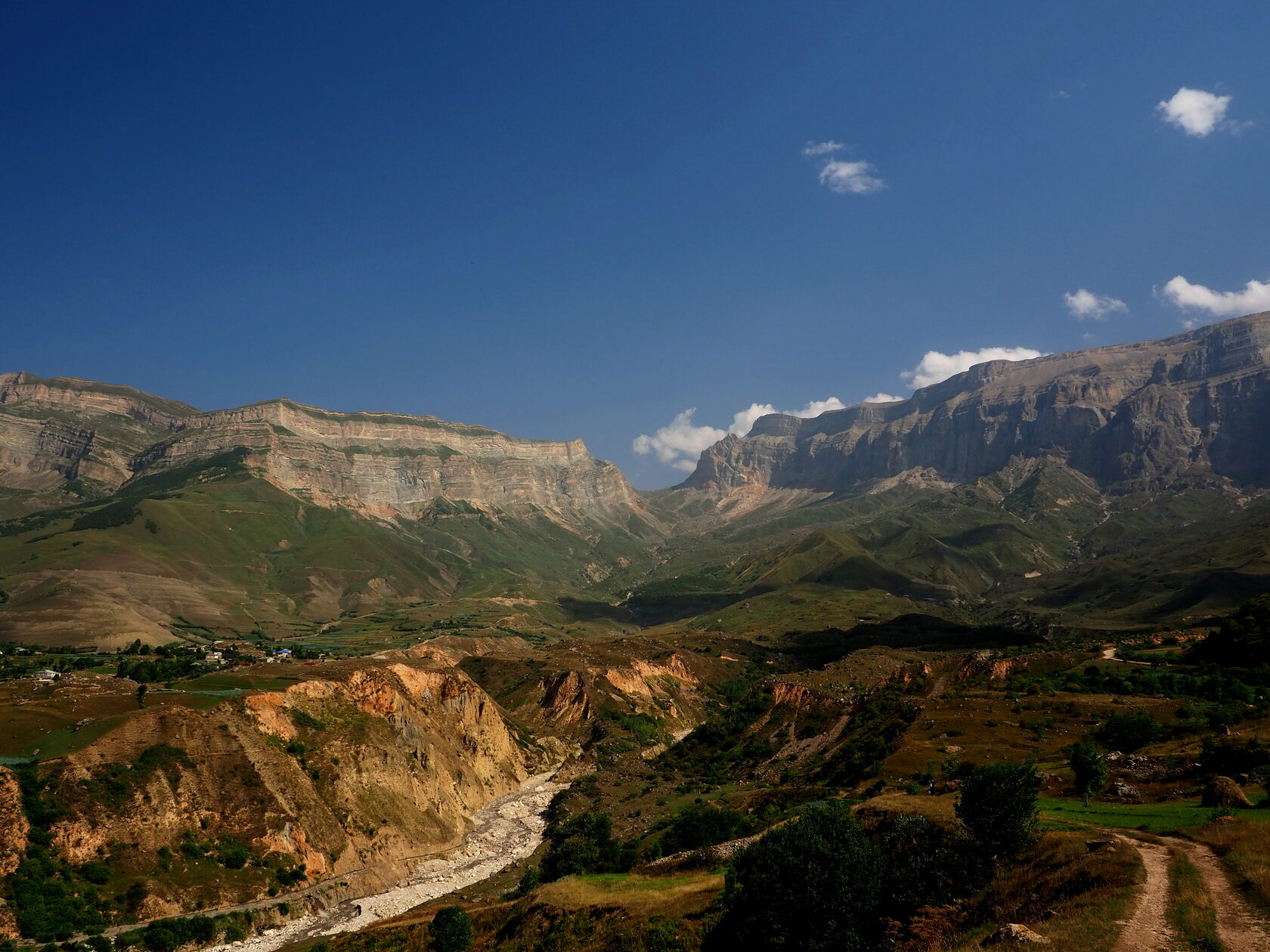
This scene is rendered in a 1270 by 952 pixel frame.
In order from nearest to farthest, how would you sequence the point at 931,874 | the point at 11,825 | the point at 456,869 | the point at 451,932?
the point at 931,874 → the point at 451,932 → the point at 11,825 → the point at 456,869

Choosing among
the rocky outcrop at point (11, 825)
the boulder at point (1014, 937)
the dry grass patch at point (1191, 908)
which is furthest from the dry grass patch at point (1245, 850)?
the rocky outcrop at point (11, 825)

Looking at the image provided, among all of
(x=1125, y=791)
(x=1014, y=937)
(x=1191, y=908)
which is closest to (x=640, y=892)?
(x=1014, y=937)

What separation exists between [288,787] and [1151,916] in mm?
72319

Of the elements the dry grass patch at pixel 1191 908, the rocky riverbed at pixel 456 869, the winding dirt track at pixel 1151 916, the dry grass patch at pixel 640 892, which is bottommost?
the rocky riverbed at pixel 456 869

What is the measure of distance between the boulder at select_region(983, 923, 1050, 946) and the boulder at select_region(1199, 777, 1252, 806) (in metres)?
17.1

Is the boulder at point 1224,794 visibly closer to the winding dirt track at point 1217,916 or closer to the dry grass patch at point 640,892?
the winding dirt track at point 1217,916

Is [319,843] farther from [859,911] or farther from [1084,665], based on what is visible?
[1084,665]

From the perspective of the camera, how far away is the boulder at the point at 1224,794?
32.0 meters

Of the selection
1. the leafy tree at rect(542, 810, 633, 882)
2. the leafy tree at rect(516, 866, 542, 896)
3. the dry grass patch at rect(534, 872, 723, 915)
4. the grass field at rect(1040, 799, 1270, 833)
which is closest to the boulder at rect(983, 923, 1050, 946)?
the grass field at rect(1040, 799, 1270, 833)

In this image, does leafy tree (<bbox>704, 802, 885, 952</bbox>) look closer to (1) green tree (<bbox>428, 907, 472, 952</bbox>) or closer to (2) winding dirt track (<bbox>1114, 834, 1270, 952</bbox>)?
(2) winding dirt track (<bbox>1114, 834, 1270, 952</bbox>)

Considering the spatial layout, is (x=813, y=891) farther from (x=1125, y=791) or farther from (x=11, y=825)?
(x=11, y=825)

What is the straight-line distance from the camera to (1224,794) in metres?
32.5

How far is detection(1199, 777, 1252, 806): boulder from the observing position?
32.0 meters

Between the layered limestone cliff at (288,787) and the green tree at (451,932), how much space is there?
72.8 ft
